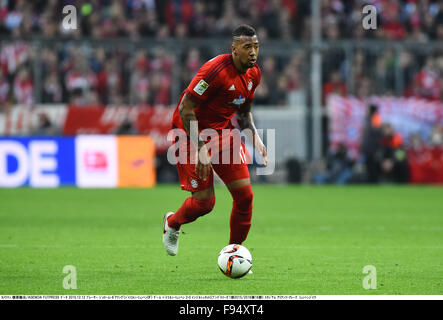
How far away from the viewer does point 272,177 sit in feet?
73.7

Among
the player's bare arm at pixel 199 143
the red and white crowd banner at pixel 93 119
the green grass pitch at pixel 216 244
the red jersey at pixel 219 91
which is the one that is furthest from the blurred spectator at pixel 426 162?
the player's bare arm at pixel 199 143

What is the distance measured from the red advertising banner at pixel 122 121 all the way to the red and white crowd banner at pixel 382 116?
14.3ft

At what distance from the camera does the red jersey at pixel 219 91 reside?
7.92 metres

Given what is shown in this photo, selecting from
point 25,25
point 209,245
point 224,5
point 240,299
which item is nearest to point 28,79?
point 25,25

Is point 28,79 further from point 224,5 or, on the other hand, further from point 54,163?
point 224,5

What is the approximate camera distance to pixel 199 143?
798 cm

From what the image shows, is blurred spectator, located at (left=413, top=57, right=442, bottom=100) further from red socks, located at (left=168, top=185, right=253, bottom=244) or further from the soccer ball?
the soccer ball

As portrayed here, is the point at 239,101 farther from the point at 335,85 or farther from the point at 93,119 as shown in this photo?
the point at 335,85

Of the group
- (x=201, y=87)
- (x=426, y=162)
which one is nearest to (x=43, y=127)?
(x=426, y=162)

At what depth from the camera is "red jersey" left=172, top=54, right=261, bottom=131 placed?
26.0 ft

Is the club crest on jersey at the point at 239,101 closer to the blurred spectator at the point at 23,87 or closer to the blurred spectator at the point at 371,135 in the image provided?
the blurred spectator at the point at 371,135

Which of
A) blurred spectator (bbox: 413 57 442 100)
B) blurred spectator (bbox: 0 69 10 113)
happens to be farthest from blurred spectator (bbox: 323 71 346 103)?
blurred spectator (bbox: 0 69 10 113)

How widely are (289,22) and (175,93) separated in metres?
4.91
